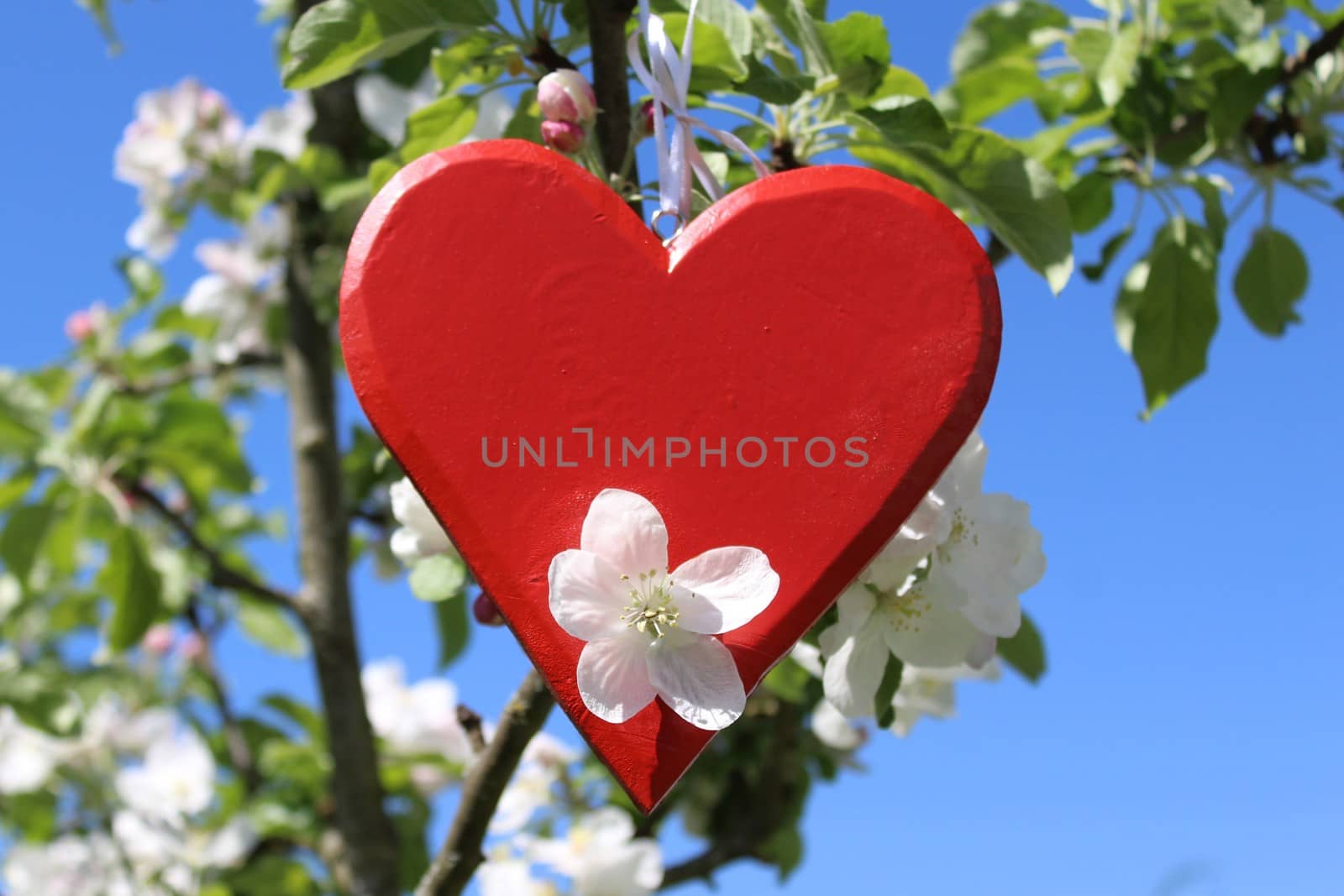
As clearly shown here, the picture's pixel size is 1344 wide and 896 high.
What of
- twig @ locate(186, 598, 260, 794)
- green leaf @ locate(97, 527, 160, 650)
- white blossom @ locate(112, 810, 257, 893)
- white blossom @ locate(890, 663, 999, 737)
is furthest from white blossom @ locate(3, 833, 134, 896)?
white blossom @ locate(890, 663, 999, 737)

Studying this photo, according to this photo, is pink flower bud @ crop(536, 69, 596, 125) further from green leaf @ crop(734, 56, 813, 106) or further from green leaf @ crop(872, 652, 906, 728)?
green leaf @ crop(872, 652, 906, 728)

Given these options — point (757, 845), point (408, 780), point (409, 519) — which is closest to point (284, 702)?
point (408, 780)

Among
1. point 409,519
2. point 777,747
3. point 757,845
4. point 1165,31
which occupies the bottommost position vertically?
point 757,845

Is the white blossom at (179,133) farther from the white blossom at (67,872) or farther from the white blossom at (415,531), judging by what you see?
the white blossom at (415,531)

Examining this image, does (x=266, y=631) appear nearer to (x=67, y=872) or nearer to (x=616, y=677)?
(x=67, y=872)

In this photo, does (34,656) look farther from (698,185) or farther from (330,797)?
(698,185)

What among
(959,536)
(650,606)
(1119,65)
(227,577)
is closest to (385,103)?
(227,577)

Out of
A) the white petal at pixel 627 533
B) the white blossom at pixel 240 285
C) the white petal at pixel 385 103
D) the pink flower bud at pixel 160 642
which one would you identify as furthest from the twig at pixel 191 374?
the white petal at pixel 627 533
